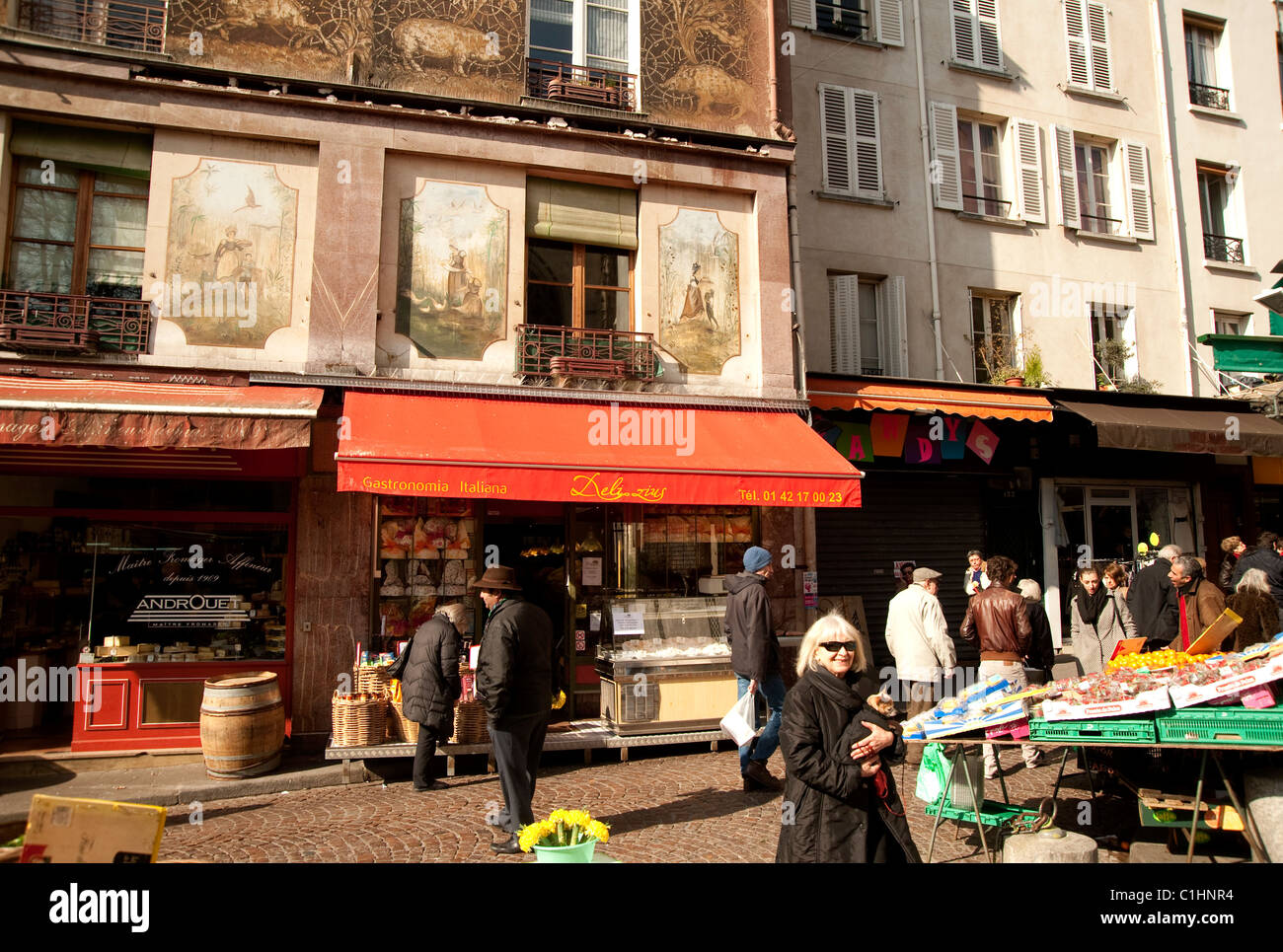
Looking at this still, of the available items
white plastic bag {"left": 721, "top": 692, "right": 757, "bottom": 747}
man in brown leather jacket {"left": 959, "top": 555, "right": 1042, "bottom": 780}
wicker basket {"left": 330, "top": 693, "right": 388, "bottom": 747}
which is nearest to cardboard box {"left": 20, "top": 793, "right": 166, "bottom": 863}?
white plastic bag {"left": 721, "top": 692, "right": 757, "bottom": 747}

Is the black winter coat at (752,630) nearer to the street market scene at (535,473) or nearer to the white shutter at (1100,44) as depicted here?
the street market scene at (535,473)

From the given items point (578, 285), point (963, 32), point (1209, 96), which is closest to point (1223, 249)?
point (1209, 96)

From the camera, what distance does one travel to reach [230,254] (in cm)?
851

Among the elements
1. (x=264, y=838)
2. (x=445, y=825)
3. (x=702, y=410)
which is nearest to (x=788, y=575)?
(x=702, y=410)

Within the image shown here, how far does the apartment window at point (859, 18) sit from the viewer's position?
1285 cm

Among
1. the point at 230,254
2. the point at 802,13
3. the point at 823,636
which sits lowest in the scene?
the point at 823,636

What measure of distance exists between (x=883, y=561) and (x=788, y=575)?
9.19 ft

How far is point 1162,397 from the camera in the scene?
12.6 m

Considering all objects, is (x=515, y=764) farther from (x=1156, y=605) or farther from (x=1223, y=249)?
(x=1223, y=249)

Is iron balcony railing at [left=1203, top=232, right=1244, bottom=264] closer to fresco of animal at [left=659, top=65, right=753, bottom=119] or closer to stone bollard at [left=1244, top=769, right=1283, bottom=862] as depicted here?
fresco of animal at [left=659, top=65, right=753, bottom=119]

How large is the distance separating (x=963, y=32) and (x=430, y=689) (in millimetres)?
13905

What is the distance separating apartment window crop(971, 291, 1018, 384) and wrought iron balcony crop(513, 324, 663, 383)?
20.7 feet

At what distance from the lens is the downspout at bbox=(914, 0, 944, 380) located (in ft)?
41.5

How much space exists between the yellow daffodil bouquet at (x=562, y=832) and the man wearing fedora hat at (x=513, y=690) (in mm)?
1474
